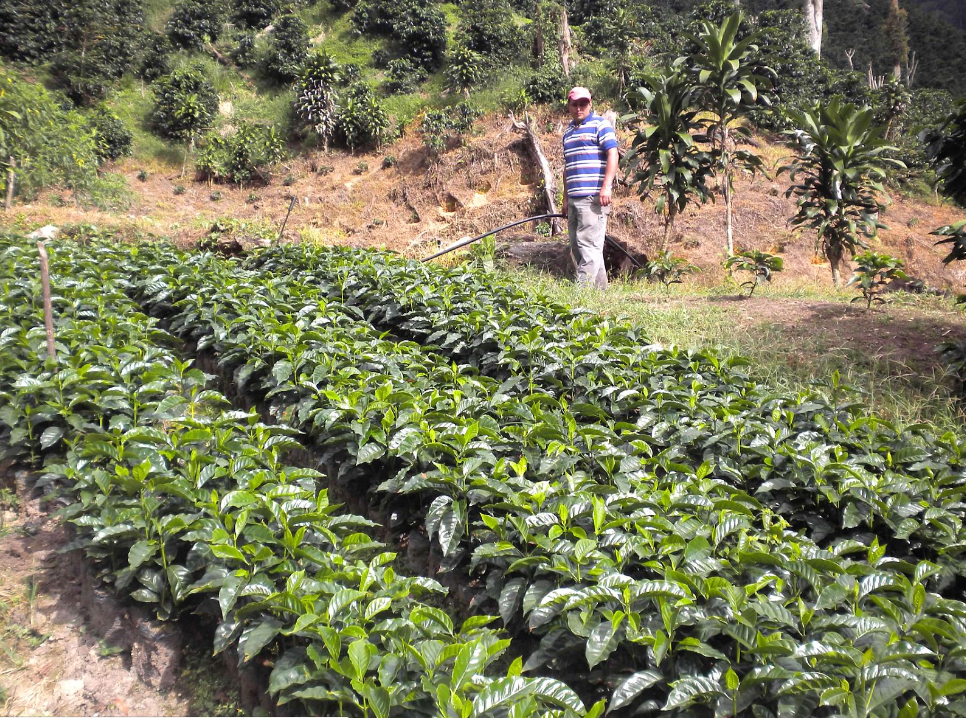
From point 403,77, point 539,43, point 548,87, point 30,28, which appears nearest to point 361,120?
point 403,77

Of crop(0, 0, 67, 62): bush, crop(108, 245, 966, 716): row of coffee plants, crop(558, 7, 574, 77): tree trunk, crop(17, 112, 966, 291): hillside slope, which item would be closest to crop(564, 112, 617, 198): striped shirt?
crop(108, 245, 966, 716): row of coffee plants

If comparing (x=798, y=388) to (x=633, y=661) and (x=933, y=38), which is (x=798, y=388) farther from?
(x=933, y=38)

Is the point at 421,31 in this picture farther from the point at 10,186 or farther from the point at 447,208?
the point at 10,186

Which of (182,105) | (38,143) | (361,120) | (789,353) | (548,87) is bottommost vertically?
(789,353)

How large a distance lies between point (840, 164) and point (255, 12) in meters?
19.2

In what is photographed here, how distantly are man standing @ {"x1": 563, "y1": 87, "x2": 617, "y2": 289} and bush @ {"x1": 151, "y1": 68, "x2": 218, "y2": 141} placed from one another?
1347 cm

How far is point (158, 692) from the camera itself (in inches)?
94.8

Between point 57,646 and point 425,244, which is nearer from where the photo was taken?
point 57,646

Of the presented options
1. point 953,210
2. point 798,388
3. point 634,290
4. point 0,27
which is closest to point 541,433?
point 798,388

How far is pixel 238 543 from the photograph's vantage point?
7.88 ft

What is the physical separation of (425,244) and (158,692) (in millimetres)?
11096

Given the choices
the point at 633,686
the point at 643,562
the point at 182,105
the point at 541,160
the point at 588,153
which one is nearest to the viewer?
the point at 633,686

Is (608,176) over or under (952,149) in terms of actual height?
under

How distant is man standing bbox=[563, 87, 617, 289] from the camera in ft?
22.7
